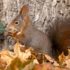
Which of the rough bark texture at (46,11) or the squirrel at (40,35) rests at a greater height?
the rough bark texture at (46,11)

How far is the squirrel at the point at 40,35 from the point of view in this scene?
3.51m

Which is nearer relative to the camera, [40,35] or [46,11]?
[40,35]

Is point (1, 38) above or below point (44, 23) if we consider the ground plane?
below

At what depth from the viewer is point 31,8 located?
425 centimetres

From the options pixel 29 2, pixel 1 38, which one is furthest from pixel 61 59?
pixel 1 38

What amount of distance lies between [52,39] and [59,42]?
0.13 m

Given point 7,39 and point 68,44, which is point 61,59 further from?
point 7,39

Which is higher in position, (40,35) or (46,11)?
(46,11)

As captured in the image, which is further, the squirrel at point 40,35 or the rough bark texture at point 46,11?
the rough bark texture at point 46,11

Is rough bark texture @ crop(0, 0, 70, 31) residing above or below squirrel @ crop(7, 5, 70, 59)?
above

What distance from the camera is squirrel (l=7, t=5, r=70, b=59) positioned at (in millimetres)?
3514

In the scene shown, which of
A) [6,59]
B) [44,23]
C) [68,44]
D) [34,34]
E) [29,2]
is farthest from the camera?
[29,2]

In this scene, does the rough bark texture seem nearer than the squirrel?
No

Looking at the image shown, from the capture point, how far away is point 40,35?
3.64m
